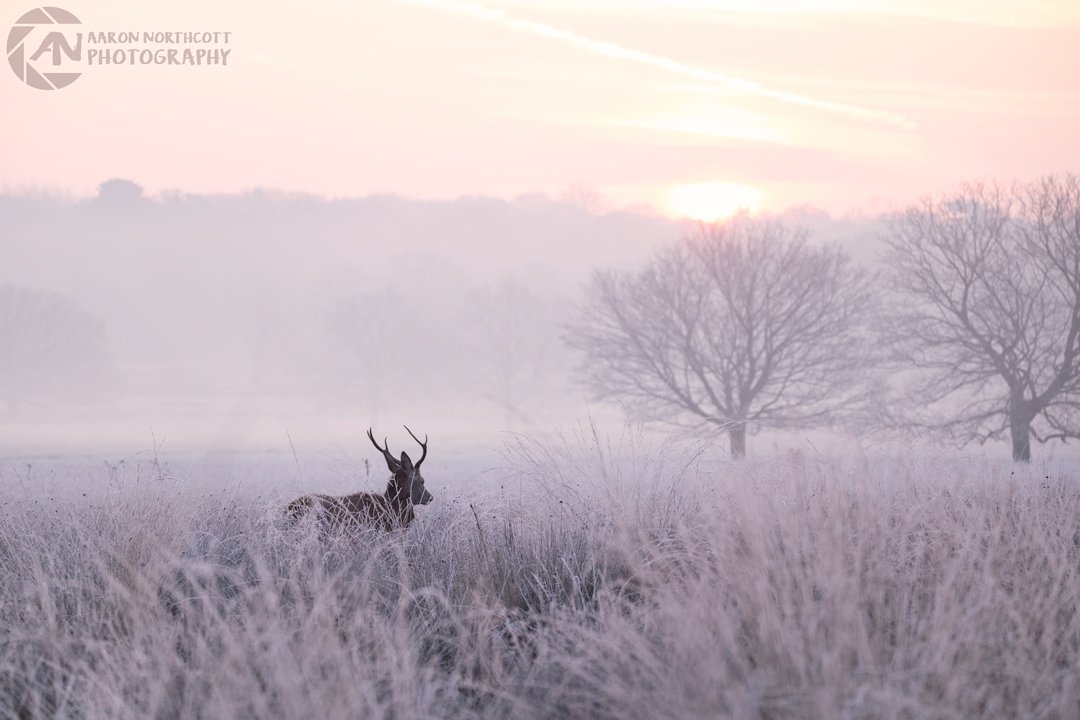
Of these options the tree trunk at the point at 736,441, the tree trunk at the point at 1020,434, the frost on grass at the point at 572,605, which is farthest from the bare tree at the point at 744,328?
the frost on grass at the point at 572,605

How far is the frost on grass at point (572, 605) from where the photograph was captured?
14.2 ft

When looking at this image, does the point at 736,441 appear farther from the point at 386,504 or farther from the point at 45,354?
the point at 45,354

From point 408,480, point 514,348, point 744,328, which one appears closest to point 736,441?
point 744,328

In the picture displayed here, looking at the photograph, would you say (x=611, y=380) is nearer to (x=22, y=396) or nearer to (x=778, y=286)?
(x=778, y=286)

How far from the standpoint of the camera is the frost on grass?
4320mm

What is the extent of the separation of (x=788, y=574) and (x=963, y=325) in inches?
811

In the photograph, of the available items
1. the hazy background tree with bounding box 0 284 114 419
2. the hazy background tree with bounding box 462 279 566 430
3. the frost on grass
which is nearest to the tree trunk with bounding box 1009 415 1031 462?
the frost on grass

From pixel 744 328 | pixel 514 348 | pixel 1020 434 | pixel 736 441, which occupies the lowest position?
pixel 1020 434

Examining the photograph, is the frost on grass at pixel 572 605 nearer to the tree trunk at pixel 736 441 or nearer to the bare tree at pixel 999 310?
the tree trunk at pixel 736 441

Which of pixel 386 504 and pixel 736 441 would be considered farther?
pixel 736 441

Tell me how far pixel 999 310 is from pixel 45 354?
145 feet

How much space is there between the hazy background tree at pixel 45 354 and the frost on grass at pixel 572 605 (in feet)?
153

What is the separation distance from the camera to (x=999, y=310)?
76.1 ft

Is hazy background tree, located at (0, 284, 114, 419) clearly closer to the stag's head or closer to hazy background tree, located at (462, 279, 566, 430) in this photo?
hazy background tree, located at (462, 279, 566, 430)
